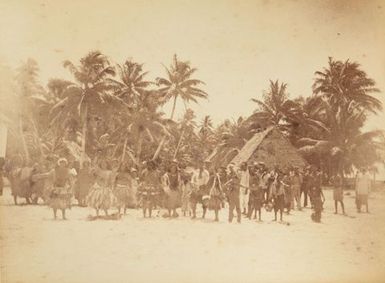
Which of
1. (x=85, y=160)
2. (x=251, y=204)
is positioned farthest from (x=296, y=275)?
(x=85, y=160)

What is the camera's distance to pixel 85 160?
457 cm

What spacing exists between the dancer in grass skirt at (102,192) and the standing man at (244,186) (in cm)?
139

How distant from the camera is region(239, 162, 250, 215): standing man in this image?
4910 millimetres

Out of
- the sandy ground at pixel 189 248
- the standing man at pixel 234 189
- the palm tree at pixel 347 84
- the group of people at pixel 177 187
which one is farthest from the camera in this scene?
the palm tree at pixel 347 84

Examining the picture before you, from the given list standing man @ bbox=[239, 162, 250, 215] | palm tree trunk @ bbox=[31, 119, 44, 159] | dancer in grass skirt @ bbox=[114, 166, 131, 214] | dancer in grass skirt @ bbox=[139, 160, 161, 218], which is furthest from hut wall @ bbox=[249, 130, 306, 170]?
palm tree trunk @ bbox=[31, 119, 44, 159]

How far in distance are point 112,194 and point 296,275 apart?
2102 millimetres

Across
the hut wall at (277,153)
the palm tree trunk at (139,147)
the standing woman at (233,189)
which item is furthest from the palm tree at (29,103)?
the hut wall at (277,153)

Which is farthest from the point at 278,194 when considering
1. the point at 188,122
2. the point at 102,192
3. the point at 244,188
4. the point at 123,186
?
the point at 102,192

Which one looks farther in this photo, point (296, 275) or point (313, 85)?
point (313, 85)

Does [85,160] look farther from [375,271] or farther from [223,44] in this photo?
[375,271]

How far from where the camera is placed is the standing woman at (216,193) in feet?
16.0

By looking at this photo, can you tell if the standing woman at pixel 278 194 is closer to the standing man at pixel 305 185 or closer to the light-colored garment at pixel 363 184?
the standing man at pixel 305 185

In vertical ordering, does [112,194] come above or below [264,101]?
below

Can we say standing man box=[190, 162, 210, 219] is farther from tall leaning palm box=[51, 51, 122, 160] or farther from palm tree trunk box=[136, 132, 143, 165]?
tall leaning palm box=[51, 51, 122, 160]
